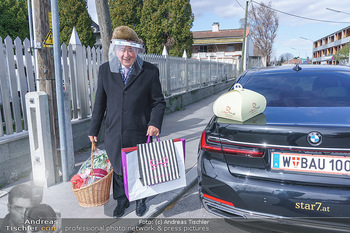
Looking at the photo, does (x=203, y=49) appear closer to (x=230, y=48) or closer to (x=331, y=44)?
(x=230, y=48)

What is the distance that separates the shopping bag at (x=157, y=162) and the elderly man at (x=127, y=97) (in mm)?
223

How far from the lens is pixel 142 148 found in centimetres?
235

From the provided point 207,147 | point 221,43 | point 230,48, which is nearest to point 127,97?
point 207,147

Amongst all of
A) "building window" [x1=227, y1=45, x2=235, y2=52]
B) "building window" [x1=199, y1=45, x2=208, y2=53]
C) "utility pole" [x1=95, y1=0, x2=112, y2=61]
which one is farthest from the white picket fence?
"building window" [x1=199, y1=45, x2=208, y2=53]

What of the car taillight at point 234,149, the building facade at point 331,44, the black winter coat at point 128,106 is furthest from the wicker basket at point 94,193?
the building facade at point 331,44

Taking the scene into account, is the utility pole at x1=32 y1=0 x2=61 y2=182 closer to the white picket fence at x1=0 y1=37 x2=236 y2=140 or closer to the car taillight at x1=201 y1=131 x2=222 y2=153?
the white picket fence at x1=0 y1=37 x2=236 y2=140

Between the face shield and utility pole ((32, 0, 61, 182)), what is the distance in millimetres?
1300

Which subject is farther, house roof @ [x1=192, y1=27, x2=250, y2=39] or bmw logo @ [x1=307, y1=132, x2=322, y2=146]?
house roof @ [x1=192, y1=27, x2=250, y2=39]

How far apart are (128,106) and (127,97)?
9cm

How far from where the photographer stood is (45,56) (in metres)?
3.36

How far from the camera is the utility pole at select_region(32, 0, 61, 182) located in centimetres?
327

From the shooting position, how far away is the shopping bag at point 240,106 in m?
2.14

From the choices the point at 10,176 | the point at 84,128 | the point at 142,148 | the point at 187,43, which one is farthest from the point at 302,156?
the point at 187,43

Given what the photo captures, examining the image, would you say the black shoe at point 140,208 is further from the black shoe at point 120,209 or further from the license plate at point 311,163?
the license plate at point 311,163
